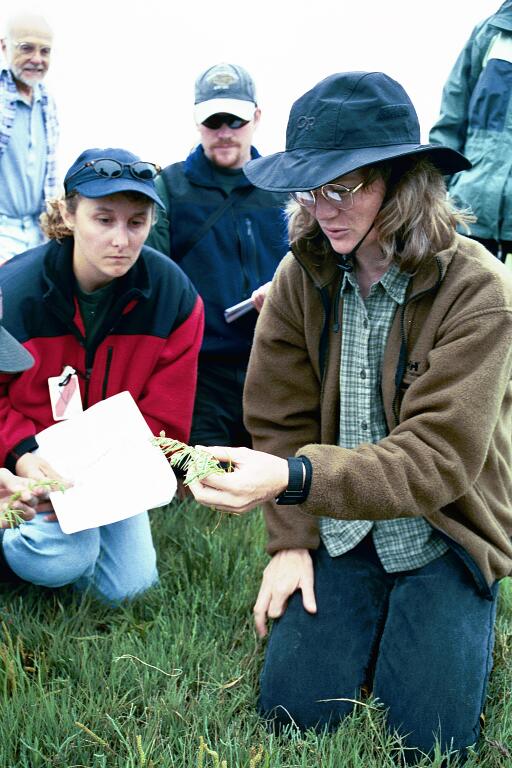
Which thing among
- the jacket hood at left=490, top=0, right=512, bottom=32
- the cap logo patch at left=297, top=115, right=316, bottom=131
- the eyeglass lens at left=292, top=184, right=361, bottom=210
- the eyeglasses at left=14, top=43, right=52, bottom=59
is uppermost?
the jacket hood at left=490, top=0, right=512, bottom=32

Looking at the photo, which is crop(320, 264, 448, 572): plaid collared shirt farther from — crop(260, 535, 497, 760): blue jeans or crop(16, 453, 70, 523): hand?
crop(16, 453, 70, 523): hand

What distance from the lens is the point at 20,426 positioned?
11.1 feet

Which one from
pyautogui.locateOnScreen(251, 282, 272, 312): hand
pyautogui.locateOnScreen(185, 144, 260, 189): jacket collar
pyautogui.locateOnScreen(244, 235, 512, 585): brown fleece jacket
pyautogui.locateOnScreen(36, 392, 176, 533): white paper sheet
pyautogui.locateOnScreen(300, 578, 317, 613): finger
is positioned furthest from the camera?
pyautogui.locateOnScreen(185, 144, 260, 189): jacket collar

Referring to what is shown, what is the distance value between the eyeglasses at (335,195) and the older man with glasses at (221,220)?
1790mm

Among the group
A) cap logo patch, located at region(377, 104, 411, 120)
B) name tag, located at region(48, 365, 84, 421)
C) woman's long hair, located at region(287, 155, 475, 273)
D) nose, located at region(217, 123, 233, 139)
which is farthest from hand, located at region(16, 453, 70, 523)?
nose, located at region(217, 123, 233, 139)

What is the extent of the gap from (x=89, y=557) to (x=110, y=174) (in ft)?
4.52

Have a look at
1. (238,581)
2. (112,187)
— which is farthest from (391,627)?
(112,187)

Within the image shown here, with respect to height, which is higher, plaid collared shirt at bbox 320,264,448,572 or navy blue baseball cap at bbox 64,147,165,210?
navy blue baseball cap at bbox 64,147,165,210

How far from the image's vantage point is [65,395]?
3.41 m

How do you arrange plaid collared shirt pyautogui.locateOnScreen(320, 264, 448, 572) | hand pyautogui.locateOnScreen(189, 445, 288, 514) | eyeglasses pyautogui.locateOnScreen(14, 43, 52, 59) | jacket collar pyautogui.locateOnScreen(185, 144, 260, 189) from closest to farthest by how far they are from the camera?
hand pyautogui.locateOnScreen(189, 445, 288, 514) → plaid collared shirt pyautogui.locateOnScreen(320, 264, 448, 572) → jacket collar pyautogui.locateOnScreen(185, 144, 260, 189) → eyeglasses pyautogui.locateOnScreen(14, 43, 52, 59)

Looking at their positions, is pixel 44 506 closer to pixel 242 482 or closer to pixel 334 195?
pixel 242 482

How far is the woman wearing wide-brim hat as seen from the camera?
2475 millimetres

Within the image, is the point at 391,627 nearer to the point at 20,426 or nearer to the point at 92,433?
the point at 92,433

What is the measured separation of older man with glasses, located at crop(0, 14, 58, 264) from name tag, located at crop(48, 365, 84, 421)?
164cm
